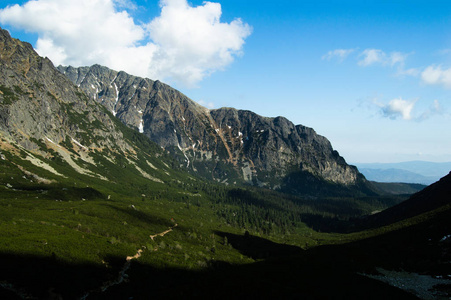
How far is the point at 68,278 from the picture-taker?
4869cm

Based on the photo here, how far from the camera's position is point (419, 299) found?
1700 inches

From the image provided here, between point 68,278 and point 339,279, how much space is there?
178 ft

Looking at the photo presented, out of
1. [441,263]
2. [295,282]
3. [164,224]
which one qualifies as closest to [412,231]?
[441,263]

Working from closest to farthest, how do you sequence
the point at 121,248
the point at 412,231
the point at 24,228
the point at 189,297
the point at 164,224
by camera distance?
the point at 189,297, the point at 24,228, the point at 121,248, the point at 412,231, the point at 164,224

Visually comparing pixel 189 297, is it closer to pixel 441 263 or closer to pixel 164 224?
pixel 441 263

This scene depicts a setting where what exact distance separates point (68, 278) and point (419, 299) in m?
63.3

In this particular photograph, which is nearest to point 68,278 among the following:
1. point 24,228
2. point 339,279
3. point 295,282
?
point 24,228

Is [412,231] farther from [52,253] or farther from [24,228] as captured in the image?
[24,228]

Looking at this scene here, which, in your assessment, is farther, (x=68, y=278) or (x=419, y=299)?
(x=68, y=278)

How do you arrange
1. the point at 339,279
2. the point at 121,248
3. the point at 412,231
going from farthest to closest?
the point at 412,231 → the point at 121,248 → the point at 339,279

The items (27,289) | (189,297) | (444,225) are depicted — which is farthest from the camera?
(444,225)

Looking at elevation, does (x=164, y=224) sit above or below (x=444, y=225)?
below

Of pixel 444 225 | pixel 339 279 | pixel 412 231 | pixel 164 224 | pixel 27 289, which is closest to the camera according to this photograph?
pixel 27 289

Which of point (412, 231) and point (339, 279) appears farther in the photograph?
point (412, 231)
